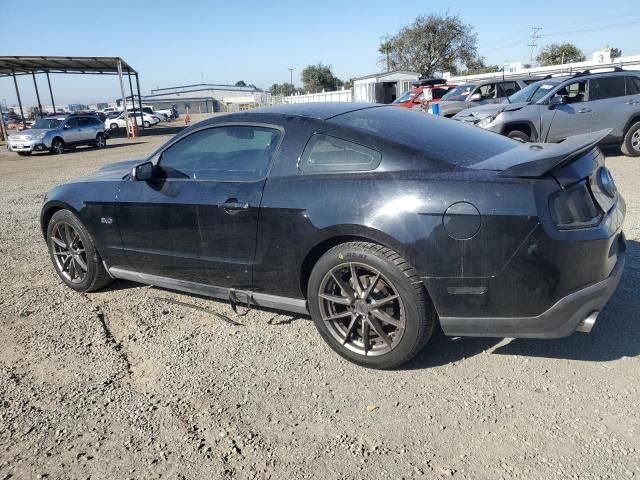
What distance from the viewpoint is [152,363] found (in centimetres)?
337

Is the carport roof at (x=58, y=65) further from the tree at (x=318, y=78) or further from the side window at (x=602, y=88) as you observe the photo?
the tree at (x=318, y=78)

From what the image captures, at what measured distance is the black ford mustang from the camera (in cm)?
264

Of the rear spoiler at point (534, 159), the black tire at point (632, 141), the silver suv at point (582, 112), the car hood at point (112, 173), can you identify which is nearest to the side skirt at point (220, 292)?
the car hood at point (112, 173)

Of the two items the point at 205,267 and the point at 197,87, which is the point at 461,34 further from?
the point at 197,87

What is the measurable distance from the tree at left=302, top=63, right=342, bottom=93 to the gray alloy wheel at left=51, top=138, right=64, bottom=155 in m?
77.9

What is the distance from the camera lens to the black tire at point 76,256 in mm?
4469

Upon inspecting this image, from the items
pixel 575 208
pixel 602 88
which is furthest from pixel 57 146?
pixel 575 208

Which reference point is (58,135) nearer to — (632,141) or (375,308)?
(632,141)

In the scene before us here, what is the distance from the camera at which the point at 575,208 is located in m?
2.69

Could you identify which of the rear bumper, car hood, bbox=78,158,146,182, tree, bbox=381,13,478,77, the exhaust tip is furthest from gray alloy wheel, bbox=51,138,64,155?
tree, bbox=381,13,478,77

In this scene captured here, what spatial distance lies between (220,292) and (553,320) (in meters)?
2.20

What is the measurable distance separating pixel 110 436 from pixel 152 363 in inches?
30.0

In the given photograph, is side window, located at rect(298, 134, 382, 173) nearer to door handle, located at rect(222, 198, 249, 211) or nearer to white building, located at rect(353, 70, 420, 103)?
door handle, located at rect(222, 198, 249, 211)

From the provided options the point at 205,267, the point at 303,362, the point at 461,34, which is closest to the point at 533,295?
the point at 303,362
